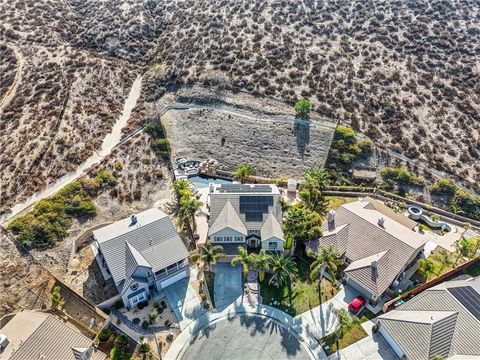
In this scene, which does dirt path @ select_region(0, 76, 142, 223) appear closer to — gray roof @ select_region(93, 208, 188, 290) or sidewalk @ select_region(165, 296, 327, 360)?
gray roof @ select_region(93, 208, 188, 290)

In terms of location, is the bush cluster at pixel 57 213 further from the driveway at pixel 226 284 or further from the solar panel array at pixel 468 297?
the solar panel array at pixel 468 297

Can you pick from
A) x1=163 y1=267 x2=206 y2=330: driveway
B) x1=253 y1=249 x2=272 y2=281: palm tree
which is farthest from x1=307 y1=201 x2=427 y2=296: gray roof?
x1=163 y1=267 x2=206 y2=330: driveway

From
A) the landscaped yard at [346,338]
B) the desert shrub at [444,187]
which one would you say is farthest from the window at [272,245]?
the desert shrub at [444,187]

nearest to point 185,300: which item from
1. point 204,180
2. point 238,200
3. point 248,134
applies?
point 238,200

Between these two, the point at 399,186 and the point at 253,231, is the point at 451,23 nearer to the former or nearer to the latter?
the point at 399,186

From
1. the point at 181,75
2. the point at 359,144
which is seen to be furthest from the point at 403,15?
the point at 181,75
